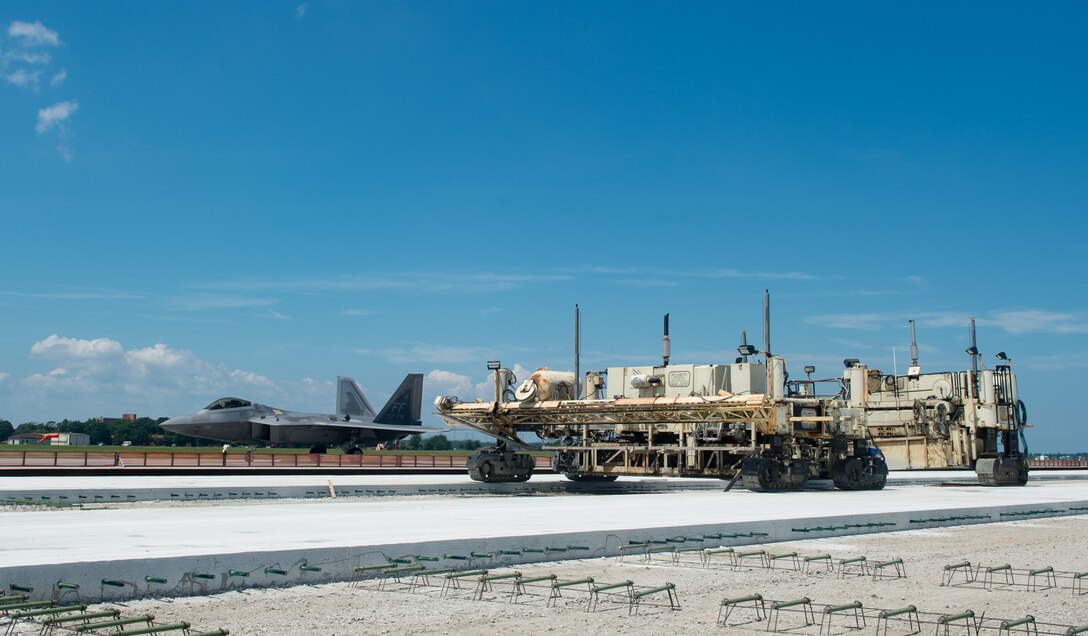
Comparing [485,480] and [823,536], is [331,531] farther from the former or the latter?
[485,480]

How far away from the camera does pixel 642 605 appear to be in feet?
30.9

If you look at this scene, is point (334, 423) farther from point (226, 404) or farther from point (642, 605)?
point (642, 605)

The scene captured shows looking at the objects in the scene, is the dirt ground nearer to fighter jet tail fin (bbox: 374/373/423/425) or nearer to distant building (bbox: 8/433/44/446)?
fighter jet tail fin (bbox: 374/373/423/425)

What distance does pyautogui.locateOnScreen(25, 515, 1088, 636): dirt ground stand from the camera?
27.5 feet

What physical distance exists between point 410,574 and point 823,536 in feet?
25.5

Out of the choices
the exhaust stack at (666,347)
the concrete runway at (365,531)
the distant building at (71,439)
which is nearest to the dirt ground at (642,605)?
the concrete runway at (365,531)

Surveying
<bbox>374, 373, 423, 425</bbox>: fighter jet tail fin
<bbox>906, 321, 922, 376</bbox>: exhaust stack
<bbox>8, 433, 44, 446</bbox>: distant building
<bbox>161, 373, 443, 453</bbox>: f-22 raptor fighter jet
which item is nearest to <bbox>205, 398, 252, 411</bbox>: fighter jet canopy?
<bbox>161, 373, 443, 453</bbox>: f-22 raptor fighter jet

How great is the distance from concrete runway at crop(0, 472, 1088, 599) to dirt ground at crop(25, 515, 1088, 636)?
36 cm

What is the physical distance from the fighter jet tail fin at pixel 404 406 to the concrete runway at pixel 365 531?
174 ft

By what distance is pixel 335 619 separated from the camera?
8578 mm

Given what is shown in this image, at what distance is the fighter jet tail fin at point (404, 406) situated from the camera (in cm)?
7506

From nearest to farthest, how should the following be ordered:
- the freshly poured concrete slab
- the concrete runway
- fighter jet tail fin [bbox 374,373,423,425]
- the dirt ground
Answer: the dirt ground → the concrete runway → the freshly poured concrete slab → fighter jet tail fin [bbox 374,373,423,425]

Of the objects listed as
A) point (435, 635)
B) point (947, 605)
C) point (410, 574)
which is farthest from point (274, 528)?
point (947, 605)

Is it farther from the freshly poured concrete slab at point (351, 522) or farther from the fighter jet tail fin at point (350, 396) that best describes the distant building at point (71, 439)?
the freshly poured concrete slab at point (351, 522)
